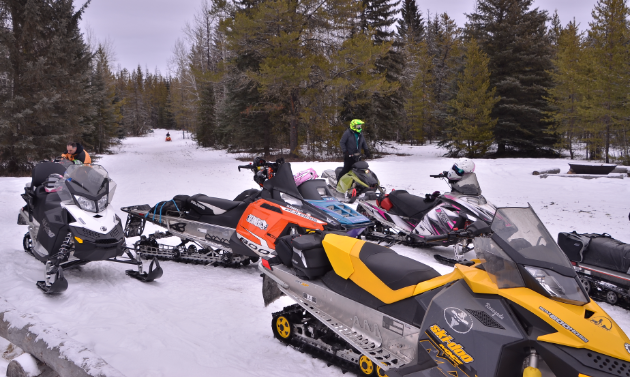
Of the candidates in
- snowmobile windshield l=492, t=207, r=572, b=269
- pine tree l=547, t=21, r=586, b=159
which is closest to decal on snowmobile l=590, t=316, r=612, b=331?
snowmobile windshield l=492, t=207, r=572, b=269

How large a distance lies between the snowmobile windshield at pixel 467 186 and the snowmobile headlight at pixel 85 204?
15.0 feet

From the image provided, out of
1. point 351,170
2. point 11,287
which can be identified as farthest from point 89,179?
point 351,170

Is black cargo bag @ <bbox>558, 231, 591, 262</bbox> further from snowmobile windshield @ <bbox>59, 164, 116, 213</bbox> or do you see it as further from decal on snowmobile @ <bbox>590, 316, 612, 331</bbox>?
snowmobile windshield @ <bbox>59, 164, 116, 213</bbox>

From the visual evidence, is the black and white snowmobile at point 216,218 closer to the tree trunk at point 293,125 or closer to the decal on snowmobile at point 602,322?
the decal on snowmobile at point 602,322

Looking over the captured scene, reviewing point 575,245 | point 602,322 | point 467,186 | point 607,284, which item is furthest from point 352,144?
point 602,322

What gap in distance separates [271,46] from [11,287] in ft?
47.0

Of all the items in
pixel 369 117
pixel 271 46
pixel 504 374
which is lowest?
pixel 504 374

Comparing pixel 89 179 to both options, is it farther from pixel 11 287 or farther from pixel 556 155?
pixel 556 155

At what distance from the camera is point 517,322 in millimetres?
1854

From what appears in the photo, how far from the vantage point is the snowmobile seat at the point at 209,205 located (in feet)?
17.0

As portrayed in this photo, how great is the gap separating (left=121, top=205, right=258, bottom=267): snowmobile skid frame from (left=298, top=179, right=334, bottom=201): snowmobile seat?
3.45ft

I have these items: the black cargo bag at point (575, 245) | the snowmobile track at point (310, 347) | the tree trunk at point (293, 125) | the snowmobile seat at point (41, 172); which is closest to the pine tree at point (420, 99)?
the tree trunk at point (293, 125)

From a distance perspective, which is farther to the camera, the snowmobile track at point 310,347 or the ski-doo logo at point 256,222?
the ski-doo logo at point 256,222

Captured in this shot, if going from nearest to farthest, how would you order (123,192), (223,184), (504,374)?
(504,374)
(123,192)
(223,184)
